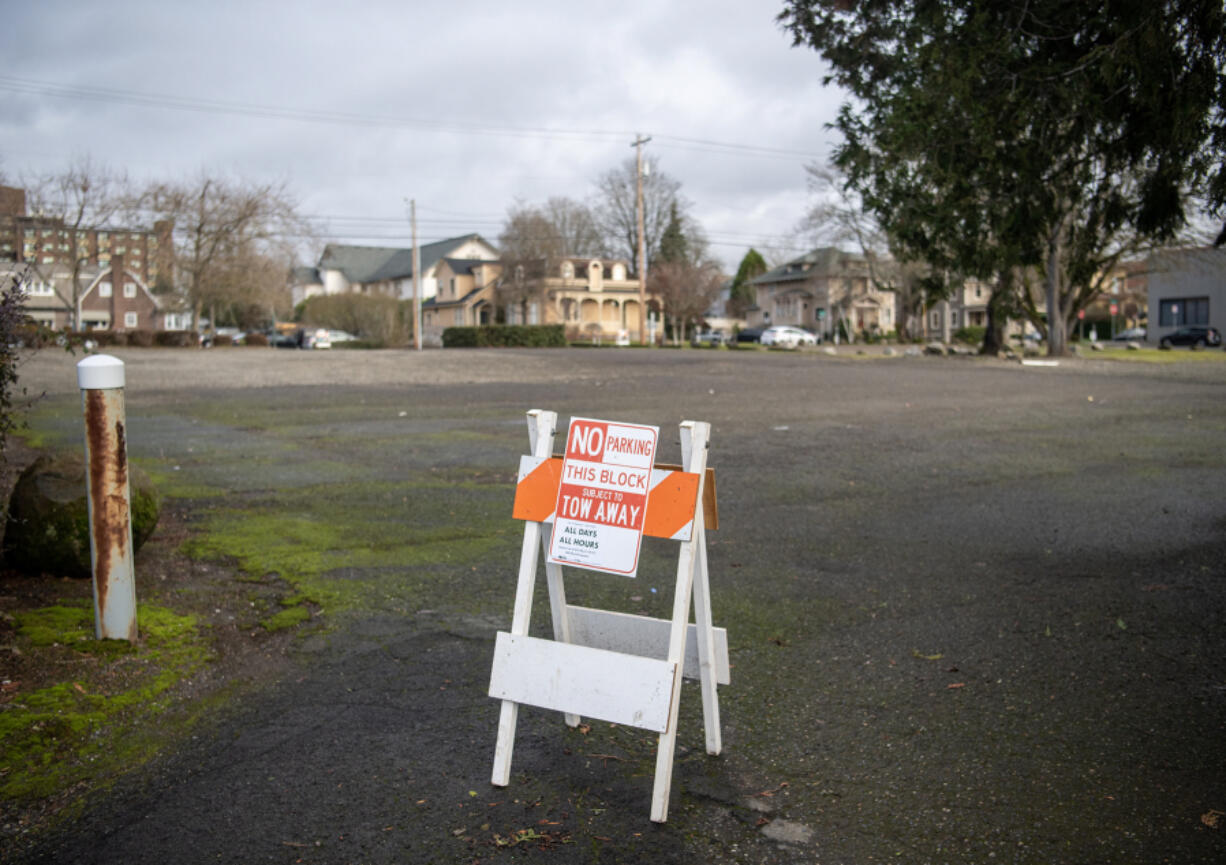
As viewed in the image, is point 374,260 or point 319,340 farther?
point 374,260

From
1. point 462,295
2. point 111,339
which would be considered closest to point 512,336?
point 111,339

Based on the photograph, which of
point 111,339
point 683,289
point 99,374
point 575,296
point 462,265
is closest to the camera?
point 99,374

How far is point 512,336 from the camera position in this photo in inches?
2544

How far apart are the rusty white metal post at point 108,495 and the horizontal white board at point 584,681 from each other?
2.34m

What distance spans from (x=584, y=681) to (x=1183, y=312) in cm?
7492

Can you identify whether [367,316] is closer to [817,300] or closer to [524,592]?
[817,300]

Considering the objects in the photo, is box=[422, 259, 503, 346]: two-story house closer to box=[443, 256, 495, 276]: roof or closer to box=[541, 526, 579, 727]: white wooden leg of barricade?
box=[443, 256, 495, 276]: roof

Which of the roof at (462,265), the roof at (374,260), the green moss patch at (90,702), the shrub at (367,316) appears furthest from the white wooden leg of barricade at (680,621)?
the roof at (374,260)

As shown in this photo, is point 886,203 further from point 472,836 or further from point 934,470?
point 472,836

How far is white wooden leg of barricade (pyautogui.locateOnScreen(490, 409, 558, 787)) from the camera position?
145 inches

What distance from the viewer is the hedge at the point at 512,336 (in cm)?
6438

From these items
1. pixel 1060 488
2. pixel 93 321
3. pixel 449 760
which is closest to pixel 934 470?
pixel 1060 488

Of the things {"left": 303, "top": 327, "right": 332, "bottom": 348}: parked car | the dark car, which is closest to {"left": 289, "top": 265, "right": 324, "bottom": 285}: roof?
{"left": 303, "top": 327, "right": 332, "bottom": 348}: parked car

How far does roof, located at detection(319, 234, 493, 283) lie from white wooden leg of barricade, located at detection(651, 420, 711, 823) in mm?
103595
